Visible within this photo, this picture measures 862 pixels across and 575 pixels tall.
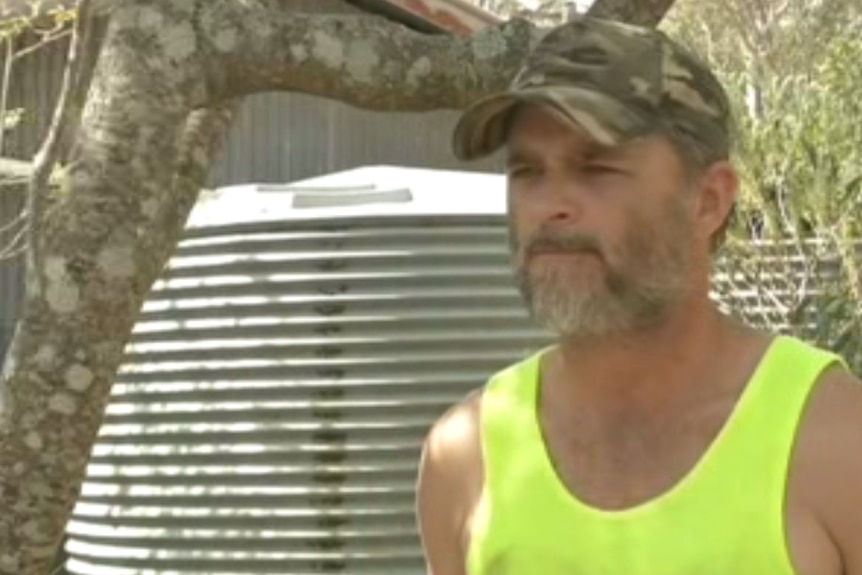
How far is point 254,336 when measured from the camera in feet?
20.5

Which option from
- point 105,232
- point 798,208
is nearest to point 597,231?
point 105,232

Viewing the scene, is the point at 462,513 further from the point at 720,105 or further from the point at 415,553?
the point at 415,553

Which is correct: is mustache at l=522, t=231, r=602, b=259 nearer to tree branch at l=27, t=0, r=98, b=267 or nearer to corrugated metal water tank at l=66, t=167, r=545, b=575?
tree branch at l=27, t=0, r=98, b=267

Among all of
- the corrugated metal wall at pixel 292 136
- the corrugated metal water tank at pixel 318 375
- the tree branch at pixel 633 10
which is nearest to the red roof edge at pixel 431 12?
the corrugated metal wall at pixel 292 136

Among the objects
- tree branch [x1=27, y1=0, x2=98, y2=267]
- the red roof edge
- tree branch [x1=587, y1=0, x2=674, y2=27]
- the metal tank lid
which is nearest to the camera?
tree branch [x1=587, y1=0, x2=674, y2=27]

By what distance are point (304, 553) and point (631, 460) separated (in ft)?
11.0

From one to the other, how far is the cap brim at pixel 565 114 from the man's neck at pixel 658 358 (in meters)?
0.23

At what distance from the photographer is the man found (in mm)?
2771

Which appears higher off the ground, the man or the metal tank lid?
the man

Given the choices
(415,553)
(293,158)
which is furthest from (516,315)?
(293,158)

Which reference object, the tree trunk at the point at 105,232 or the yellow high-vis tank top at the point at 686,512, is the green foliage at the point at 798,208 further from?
the yellow high-vis tank top at the point at 686,512

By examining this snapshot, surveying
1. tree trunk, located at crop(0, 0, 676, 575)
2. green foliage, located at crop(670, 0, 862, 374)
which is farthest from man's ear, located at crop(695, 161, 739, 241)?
green foliage, located at crop(670, 0, 862, 374)

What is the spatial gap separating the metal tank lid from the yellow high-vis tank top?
3401 mm

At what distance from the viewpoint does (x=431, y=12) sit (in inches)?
504
